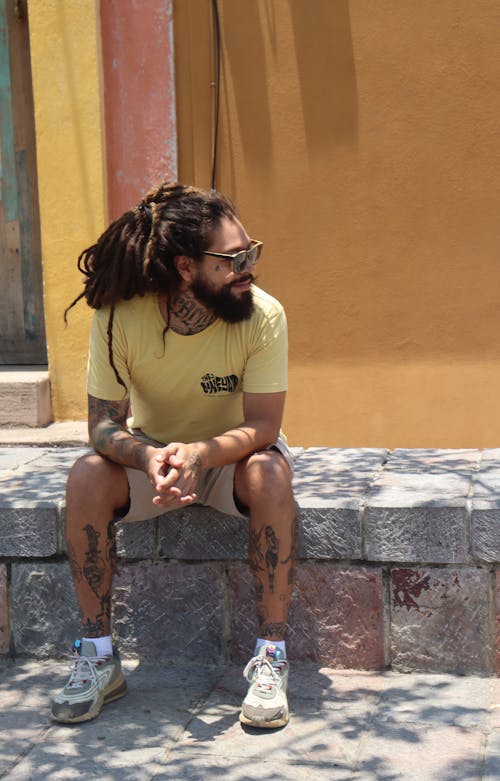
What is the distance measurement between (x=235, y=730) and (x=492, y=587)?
2.97ft

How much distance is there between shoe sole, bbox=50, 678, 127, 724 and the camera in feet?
11.0

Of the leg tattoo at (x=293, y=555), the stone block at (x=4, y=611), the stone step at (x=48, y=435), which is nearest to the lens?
the leg tattoo at (x=293, y=555)

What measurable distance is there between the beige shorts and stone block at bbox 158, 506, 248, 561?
0.07 metres

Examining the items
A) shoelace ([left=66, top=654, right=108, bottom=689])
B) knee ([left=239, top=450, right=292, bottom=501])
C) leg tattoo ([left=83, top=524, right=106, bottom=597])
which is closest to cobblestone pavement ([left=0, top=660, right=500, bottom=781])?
shoelace ([left=66, top=654, right=108, bottom=689])

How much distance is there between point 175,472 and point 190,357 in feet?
1.48

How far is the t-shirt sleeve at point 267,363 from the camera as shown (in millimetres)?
3553

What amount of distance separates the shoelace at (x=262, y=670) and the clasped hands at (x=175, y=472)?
50 centimetres

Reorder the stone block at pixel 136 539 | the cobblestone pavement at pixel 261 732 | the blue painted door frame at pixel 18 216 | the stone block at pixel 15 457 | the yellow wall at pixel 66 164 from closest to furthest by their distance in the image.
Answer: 1. the cobblestone pavement at pixel 261 732
2. the stone block at pixel 136 539
3. the stone block at pixel 15 457
4. the yellow wall at pixel 66 164
5. the blue painted door frame at pixel 18 216

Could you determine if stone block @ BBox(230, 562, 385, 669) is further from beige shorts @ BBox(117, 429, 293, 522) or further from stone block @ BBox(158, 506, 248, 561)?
beige shorts @ BBox(117, 429, 293, 522)

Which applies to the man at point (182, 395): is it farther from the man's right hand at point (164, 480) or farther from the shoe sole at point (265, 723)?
the shoe sole at point (265, 723)

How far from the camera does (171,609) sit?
12.6 ft

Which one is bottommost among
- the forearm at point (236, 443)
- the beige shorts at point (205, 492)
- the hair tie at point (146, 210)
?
the beige shorts at point (205, 492)

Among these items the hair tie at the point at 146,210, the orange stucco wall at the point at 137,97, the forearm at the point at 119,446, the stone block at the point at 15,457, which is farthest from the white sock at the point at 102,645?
the orange stucco wall at the point at 137,97

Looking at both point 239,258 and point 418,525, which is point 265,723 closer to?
point 418,525
